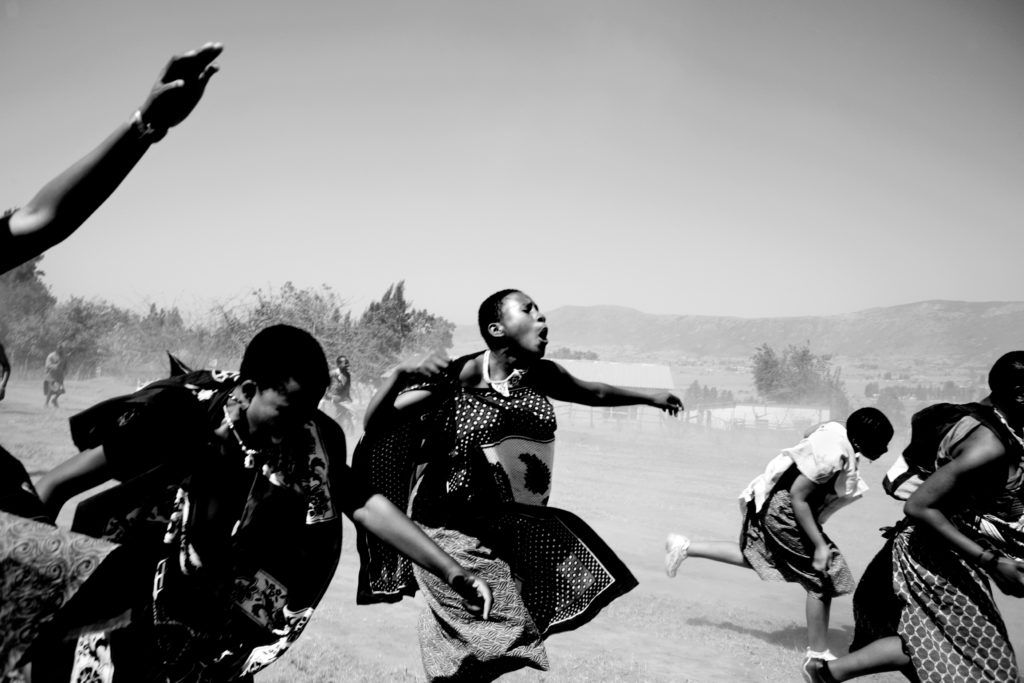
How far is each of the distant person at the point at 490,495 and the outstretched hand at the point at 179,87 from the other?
207cm

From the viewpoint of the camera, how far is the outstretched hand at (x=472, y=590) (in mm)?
2855

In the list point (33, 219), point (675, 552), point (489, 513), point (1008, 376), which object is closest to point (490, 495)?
point (489, 513)

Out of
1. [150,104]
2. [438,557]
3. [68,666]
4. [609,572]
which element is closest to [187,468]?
[68,666]

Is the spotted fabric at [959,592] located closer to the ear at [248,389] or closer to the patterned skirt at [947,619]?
the patterned skirt at [947,619]

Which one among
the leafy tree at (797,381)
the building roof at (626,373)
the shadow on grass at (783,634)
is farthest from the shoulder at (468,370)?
the building roof at (626,373)

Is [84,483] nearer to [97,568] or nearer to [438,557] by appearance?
[97,568]

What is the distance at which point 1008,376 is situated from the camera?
377 centimetres

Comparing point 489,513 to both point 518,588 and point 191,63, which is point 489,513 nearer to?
point 518,588

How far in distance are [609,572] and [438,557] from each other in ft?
4.04

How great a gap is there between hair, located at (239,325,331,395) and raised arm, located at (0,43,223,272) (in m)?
0.93

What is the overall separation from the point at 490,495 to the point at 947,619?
6.83 ft

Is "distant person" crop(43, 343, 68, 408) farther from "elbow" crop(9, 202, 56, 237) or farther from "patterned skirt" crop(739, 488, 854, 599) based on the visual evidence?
"elbow" crop(9, 202, 56, 237)

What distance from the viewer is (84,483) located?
2.70m

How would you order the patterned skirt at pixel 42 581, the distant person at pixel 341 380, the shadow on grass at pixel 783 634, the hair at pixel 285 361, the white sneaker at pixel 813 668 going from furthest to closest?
the distant person at pixel 341 380 < the shadow on grass at pixel 783 634 < the white sneaker at pixel 813 668 < the hair at pixel 285 361 < the patterned skirt at pixel 42 581
